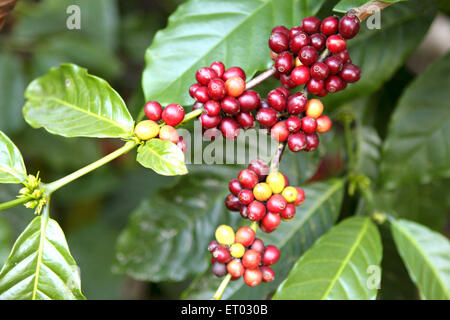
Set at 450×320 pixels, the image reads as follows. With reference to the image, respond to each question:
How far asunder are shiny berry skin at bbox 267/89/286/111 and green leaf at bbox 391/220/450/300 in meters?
0.56

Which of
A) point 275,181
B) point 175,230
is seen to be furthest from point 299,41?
point 175,230

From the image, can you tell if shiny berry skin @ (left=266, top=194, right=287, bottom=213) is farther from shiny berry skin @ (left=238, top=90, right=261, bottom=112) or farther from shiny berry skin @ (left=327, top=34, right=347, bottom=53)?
shiny berry skin @ (left=327, top=34, right=347, bottom=53)

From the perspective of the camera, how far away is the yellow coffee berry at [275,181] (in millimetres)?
721

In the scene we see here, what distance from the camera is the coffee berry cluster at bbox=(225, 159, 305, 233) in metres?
0.71

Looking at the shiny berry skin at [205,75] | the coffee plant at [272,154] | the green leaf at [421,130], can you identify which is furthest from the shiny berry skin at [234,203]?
the green leaf at [421,130]

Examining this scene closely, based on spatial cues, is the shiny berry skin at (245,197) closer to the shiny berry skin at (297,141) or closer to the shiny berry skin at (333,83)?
the shiny berry skin at (297,141)

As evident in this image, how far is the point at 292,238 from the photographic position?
111 centimetres

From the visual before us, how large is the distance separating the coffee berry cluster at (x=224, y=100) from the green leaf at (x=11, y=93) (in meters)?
1.33

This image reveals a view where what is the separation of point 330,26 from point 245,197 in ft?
1.13

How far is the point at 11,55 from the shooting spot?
1894mm

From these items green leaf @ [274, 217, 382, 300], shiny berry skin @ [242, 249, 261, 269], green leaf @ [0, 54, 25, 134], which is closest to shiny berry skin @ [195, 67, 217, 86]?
shiny berry skin @ [242, 249, 261, 269]

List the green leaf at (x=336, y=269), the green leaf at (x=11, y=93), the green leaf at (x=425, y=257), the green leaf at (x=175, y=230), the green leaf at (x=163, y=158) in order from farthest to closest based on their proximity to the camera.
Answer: the green leaf at (x=11, y=93), the green leaf at (x=175, y=230), the green leaf at (x=425, y=257), the green leaf at (x=336, y=269), the green leaf at (x=163, y=158)
